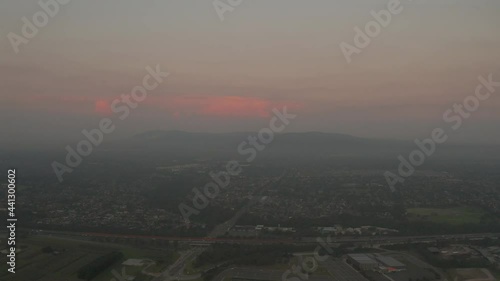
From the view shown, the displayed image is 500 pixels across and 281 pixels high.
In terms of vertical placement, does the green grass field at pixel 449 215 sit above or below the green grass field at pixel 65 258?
below

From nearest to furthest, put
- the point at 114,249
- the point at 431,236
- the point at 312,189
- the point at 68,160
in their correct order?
the point at 114,249, the point at 431,236, the point at 312,189, the point at 68,160

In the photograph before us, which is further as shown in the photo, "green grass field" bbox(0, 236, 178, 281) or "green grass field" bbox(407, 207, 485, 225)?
"green grass field" bbox(407, 207, 485, 225)

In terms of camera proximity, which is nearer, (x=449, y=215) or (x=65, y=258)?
(x=65, y=258)

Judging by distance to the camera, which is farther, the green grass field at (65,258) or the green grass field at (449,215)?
the green grass field at (449,215)

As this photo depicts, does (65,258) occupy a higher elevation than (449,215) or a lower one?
higher

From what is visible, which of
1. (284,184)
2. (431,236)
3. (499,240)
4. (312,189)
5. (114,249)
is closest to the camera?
(114,249)

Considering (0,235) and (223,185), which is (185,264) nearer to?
(0,235)

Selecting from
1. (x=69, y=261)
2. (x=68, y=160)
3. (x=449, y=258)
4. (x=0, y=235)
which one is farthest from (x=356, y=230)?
(x=68, y=160)

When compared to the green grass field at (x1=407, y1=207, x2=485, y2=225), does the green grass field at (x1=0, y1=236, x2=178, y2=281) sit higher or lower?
higher
